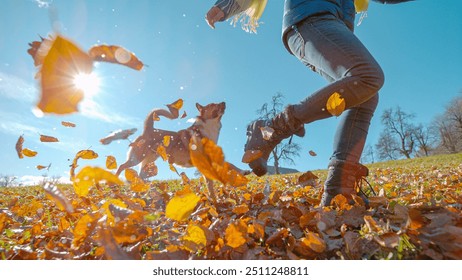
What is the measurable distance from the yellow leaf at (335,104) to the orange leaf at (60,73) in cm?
132

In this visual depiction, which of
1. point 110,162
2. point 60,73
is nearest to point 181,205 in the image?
point 60,73

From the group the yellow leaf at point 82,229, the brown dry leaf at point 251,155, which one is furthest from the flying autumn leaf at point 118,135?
the brown dry leaf at point 251,155

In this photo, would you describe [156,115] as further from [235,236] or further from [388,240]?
[388,240]

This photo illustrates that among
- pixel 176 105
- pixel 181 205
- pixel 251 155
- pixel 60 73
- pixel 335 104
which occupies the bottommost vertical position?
pixel 181 205

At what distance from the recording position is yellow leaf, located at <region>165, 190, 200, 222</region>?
117 cm

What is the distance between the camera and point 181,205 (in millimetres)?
1196

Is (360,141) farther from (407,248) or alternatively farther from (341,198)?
(407,248)

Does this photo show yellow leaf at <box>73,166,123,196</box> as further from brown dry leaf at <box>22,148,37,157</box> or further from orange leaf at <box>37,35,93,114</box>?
brown dry leaf at <box>22,148,37,157</box>

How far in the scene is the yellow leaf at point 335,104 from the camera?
1.71m

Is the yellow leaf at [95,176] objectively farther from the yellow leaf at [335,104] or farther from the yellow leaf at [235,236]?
the yellow leaf at [335,104]

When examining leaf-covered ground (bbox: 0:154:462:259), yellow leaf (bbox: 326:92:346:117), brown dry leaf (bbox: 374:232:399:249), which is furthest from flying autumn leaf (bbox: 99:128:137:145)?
brown dry leaf (bbox: 374:232:399:249)

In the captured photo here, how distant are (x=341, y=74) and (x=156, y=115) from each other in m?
1.31

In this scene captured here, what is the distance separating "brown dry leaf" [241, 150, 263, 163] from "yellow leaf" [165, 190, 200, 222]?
79cm
